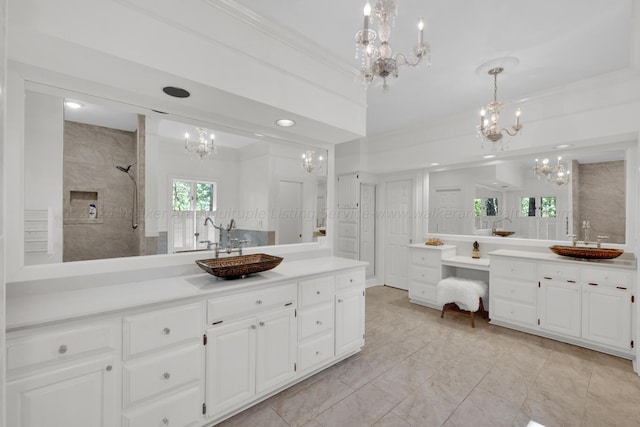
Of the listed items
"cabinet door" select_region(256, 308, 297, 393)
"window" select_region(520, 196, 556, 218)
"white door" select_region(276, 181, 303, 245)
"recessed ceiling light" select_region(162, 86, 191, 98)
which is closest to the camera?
"recessed ceiling light" select_region(162, 86, 191, 98)

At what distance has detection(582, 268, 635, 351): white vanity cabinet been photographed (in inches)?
106

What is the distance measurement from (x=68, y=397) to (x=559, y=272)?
13.8 feet

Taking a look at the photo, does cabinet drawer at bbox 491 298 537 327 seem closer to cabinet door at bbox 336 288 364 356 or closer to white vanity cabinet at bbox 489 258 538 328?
white vanity cabinet at bbox 489 258 538 328

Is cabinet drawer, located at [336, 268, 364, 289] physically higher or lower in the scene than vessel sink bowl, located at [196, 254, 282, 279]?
lower

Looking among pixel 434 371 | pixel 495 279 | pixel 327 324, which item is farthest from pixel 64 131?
pixel 495 279

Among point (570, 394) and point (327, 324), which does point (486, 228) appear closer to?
point (570, 394)

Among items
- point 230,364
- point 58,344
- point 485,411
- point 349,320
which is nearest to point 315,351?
point 349,320

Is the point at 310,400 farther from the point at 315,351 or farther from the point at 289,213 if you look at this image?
the point at 289,213

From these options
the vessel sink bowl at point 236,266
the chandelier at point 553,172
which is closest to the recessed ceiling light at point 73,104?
the vessel sink bowl at point 236,266

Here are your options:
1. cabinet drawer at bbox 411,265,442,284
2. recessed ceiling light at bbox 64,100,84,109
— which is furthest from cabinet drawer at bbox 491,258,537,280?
recessed ceiling light at bbox 64,100,84,109

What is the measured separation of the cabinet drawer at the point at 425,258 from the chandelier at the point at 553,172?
1656mm

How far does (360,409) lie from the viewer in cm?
201

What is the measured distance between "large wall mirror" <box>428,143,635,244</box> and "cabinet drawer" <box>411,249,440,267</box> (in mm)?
614

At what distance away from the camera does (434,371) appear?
250cm
